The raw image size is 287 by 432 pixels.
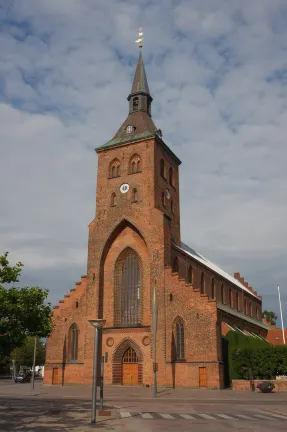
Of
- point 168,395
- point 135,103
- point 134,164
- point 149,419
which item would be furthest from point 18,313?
point 135,103

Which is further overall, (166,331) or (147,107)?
(147,107)

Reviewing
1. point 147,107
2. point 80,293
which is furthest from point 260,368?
point 147,107

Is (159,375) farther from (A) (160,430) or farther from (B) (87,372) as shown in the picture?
(A) (160,430)

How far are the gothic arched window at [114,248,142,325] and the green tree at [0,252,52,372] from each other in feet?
81.6

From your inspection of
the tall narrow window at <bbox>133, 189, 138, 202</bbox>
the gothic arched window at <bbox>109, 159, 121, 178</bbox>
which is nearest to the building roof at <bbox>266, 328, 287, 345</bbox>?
the tall narrow window at <bbox>133, 189, 138, 202</bbox>

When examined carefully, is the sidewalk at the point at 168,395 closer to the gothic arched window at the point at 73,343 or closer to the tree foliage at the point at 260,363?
the gothic arched window at the point at 73,343

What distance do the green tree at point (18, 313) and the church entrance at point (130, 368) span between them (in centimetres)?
2424

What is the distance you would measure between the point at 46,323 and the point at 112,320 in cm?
2549

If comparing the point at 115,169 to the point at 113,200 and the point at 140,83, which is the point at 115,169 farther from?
the point at 140,83

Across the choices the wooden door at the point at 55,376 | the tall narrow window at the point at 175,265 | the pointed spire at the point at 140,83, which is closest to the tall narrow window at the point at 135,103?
the pointed spire at the point at 140,83

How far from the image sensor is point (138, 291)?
4459cm

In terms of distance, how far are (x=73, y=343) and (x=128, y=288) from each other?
7914 millimetres

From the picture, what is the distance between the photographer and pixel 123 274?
46000 millimetres

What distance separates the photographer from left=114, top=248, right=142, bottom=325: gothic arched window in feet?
145
